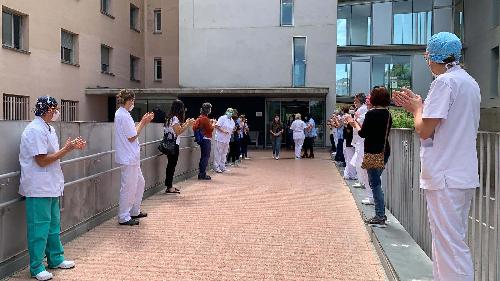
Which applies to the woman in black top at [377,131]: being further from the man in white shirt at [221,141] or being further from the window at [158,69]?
the window at [158,69]

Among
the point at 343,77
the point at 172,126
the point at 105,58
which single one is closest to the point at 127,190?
the point at 172,126

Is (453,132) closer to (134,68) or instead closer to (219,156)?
(219,156)

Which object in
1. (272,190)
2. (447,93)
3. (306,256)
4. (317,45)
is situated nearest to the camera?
(447,93)

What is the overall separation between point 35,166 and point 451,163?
152 inches

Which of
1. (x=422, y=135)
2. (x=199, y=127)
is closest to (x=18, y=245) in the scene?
(x=422, y=135)

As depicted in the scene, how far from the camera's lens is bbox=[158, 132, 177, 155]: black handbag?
10319 mm

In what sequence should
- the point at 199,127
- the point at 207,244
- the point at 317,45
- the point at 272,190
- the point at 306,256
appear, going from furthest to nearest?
the point at 317,45 < the point at 199,127 < the point at 272,190 < the point at 207,244 < the point at 306,256

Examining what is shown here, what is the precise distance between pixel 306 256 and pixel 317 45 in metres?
22.6

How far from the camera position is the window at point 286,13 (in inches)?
1089

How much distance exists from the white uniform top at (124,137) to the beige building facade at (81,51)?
47.3 feet

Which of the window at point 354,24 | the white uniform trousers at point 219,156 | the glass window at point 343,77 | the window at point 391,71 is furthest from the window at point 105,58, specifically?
the window at point 391,71

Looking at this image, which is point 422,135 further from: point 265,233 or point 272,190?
point 272,190

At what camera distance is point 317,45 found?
2716 cm

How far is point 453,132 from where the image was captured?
11.1 ft
